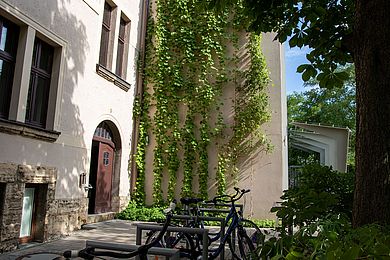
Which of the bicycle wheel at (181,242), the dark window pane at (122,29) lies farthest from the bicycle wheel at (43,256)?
the dark window pane at (122,29)

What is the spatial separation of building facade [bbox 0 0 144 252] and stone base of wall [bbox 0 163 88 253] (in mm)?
16

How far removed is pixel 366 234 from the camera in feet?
4.12

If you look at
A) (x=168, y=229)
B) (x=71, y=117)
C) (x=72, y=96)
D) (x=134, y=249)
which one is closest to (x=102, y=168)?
(x=71, y=117)

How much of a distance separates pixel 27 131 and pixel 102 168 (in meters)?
3.15

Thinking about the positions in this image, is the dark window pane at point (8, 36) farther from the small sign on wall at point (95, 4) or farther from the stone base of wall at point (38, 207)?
the small sign on wall at point (95, 4)

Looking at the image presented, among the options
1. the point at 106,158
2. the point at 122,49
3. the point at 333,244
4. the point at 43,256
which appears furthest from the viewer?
the point at 122,49

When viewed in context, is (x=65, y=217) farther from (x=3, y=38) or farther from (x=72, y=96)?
(x=3, y=38)

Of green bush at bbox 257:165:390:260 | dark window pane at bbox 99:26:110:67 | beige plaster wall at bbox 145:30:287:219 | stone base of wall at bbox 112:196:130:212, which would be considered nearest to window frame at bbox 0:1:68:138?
dark window pane at bbox 99:26:110:67

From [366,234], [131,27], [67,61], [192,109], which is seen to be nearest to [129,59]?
[131,27]

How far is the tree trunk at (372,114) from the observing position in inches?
71.9

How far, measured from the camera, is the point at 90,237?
6.06 meters

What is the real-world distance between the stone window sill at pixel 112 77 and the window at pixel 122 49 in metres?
0.39

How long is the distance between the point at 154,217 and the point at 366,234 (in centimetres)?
775

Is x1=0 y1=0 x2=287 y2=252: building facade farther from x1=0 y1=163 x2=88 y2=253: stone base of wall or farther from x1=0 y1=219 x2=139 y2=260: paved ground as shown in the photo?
x1=0 y1=219 x2=139 y2=260: paved ground
